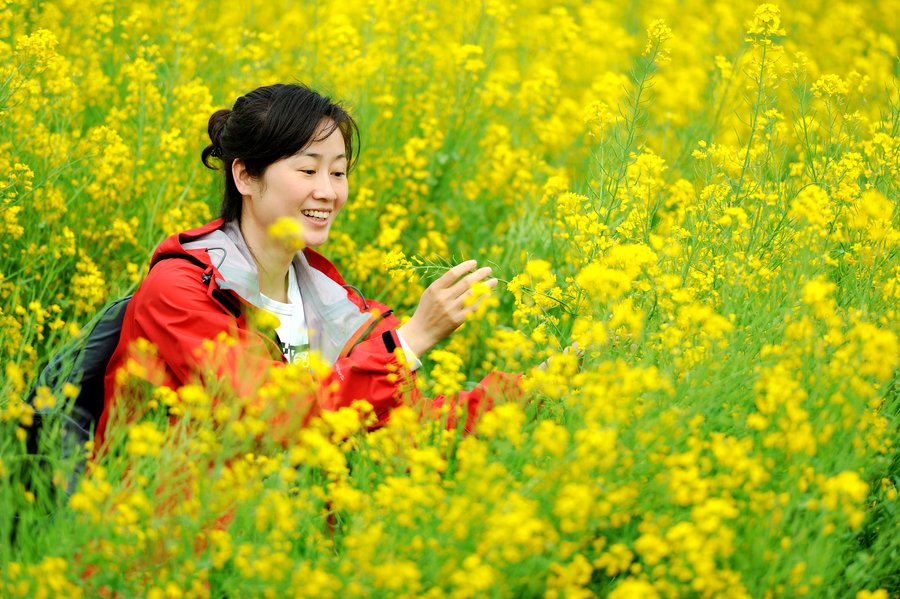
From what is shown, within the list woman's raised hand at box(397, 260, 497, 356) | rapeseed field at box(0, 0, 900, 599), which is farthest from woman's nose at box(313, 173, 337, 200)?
woman's raised hand at box(397, 260, 497, 356)

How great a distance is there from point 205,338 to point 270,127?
85 cm

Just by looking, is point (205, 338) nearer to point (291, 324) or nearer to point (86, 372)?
point (86, 372)

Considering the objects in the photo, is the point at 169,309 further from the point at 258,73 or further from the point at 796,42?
the point at 796,42

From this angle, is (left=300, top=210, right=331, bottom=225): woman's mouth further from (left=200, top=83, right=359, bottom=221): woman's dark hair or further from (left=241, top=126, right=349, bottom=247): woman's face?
(left=200, top=83, right=359, bottom=221): woman's dark hair

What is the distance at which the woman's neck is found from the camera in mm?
3465

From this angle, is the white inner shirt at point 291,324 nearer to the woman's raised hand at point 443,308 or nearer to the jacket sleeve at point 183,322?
the jacket sleeve at point 183,322

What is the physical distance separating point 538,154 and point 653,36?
240cm

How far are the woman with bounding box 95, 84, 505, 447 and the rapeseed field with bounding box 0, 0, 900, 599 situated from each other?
15cm

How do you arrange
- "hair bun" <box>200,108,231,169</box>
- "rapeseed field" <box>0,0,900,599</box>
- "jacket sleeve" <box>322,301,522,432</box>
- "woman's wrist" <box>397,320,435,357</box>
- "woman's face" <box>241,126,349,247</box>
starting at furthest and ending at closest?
"hair bun" <box>200,108,231,169</box> → "woman's face" <box>241,126,349,247</box> → "woman's wrist" <box>397,320,435,357</box> → "jacket sleeve" <box>322,301,522,432</box> → "rapeseed field" <box>0,0,900,599</box>

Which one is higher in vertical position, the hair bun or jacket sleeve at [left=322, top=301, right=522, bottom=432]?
the hair bun

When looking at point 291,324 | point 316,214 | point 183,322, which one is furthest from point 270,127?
point 183,322

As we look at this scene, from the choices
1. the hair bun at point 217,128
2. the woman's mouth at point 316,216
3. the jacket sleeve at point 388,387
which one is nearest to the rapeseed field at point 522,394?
the jacket sleeve at point 388,387

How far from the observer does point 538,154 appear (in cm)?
607

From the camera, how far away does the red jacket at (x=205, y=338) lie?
2959 mm
